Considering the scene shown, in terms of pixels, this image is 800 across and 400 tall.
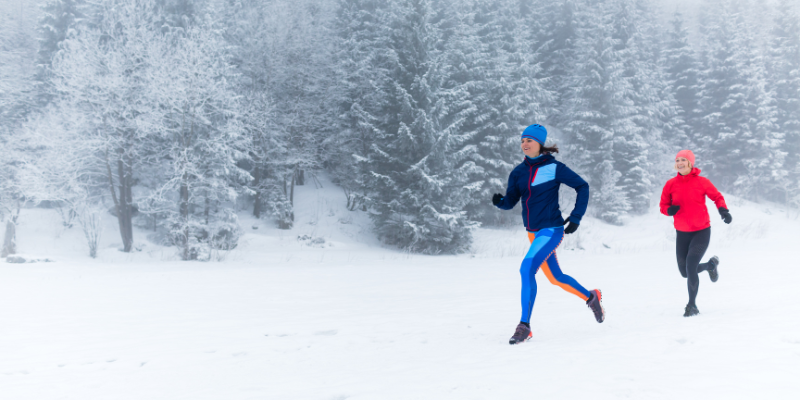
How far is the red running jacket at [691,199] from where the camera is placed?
5273 mm

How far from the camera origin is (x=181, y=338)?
16.8 ft

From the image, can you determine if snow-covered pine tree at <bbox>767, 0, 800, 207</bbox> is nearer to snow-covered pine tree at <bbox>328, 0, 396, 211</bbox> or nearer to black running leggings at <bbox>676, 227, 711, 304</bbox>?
snow-covered pine tree at <bbox>328, 0, 396, 211</bbox>

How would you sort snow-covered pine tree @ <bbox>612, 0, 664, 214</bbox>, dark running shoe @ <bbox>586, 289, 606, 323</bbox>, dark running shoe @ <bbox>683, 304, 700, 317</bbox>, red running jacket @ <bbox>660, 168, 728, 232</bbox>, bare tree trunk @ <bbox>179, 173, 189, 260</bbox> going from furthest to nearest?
snow-covered pine tree @ <bbox>612, 0, 664, 214</bbox> → bare tree trunk @ <bbox>179, 173, 189, 260</bbox> → red running jacket @ <bbox>660, 168, 728, 232</bbox> → dark running shoe @ <bbox>683, 304, 700, 317</bbox> → dark running shoe @ <bbox>586, 289, 606, 323</bbox>

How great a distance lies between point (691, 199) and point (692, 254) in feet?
2.12

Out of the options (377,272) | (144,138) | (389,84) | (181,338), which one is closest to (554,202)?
(181,338)

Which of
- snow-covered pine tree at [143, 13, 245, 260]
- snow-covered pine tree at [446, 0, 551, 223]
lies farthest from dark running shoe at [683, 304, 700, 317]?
snow-covered pine tree at [446, 0, 551, 223]

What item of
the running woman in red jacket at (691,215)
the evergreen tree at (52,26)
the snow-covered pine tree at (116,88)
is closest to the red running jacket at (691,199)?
the running woman in red jacket at (691,215)

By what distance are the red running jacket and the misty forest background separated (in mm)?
14144

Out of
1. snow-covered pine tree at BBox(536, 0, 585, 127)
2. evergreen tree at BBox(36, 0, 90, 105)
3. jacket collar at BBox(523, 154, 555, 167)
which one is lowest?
jacket collar at BBox(523, 154, 555, 167)

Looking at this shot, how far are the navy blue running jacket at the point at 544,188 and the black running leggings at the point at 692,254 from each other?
182 cm

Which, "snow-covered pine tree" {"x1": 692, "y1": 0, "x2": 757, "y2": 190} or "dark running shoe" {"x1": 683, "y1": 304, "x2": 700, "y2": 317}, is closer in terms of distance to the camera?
"dark running shoe" {"x1": 683, "y1": 304, "x2": 700, "y2": 317}

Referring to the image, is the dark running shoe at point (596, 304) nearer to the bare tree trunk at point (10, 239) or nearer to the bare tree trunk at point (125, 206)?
the bare tree trunk at point (125, 206)

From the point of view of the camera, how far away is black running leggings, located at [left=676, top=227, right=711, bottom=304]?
5.15 metres

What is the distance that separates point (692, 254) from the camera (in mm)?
5215
